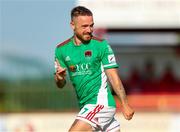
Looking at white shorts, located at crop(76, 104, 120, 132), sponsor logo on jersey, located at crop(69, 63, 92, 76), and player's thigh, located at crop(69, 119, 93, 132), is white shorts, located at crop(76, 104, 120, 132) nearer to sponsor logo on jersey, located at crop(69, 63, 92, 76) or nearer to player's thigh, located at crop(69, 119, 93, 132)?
player's thigh, located at crop(69, 119, 93, 132)

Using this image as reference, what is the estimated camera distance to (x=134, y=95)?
1891 cm

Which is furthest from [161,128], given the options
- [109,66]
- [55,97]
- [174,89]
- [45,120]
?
[174,89]

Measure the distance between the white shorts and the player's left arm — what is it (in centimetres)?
20

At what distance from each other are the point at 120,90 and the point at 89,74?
311mm

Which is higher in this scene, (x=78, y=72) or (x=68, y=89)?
(x=78, y=72)

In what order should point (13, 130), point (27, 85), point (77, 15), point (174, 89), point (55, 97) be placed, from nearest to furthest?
point (77, 15)
point (13, 130)
point (55, 97)
point (27, 85)
point (174, 89)

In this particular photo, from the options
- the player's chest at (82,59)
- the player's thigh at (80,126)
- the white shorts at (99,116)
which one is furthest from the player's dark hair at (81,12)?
the player's thigh at (80,126)

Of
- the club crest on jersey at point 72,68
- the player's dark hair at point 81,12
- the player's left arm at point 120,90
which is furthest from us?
the club crest on jersey at point 72,68

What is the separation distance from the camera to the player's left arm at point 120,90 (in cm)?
610

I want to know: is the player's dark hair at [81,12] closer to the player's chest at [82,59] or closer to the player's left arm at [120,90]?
the player's chest at [82,59]

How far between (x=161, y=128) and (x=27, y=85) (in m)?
6.82

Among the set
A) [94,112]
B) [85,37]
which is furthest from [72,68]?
[94,112]

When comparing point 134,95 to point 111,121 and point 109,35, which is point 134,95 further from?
point 111,121

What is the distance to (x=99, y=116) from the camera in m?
6.33
